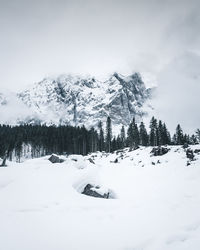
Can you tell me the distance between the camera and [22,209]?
20.3 feet

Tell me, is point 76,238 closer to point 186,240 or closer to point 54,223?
point 54,223

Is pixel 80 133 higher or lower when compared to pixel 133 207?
higher

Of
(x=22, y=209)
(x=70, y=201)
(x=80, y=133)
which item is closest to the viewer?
(x=22, y=209)

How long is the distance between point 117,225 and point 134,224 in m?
0.59

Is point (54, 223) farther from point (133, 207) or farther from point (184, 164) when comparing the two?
point (184, 164)

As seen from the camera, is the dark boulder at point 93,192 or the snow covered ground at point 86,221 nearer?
the snow covered ground at point 86,221

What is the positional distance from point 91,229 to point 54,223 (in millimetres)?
1250

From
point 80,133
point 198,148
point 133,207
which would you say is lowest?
point 133,207

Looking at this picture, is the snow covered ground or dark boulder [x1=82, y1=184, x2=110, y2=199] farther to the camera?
dark boulder [x1=82, y1=184, x2=110, y2=199]

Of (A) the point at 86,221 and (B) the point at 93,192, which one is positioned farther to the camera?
(B) the point at 93,192

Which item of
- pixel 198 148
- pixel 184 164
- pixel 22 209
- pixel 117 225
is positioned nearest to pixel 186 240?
pixel 117 225

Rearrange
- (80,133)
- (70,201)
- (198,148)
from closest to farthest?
(70,201) < (198,148) < (80,133)

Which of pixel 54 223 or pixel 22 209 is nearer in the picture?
pixel 54 223

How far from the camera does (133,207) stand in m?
7.41
